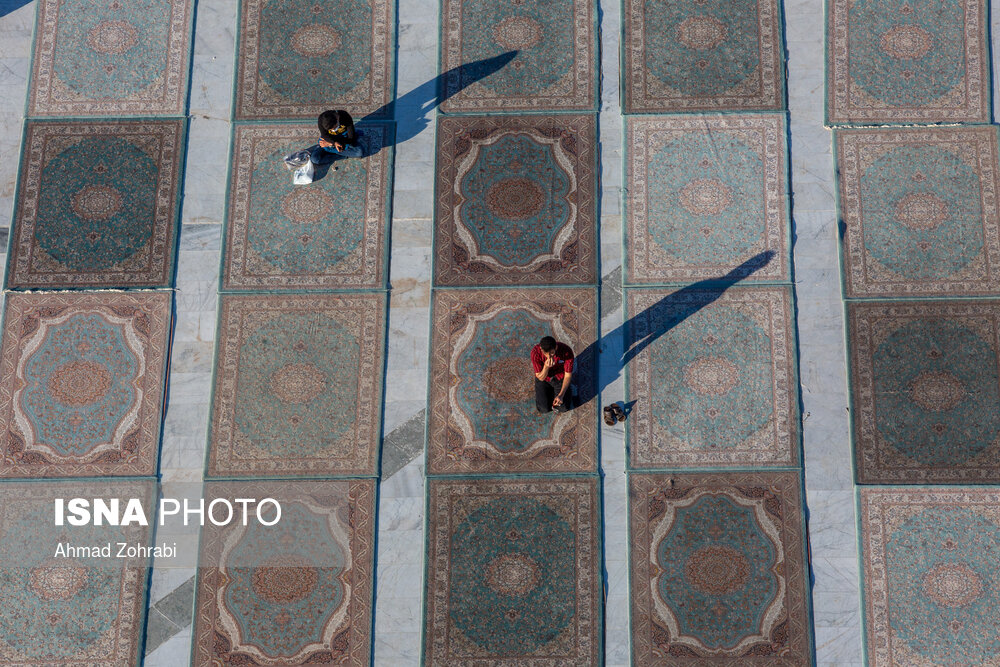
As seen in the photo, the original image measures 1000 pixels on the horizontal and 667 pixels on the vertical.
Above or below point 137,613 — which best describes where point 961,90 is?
above

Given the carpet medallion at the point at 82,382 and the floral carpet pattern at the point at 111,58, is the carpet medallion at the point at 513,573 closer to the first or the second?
the carpet medallion at the point at 82,382

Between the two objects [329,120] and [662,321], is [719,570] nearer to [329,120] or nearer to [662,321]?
[662,321]

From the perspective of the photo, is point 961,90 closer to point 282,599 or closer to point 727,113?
point 727,113

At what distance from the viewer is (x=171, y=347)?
819 cm

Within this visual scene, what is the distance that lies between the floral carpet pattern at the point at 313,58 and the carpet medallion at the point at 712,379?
161 inches

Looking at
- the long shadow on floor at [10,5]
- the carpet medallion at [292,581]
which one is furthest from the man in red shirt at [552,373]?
the long shadow on floor at [10,5]

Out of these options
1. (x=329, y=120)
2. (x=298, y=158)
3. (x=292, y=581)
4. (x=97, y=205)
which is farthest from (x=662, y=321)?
(x=97, y=205)

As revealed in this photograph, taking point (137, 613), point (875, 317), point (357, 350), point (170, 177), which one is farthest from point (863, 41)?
point (137, 613)

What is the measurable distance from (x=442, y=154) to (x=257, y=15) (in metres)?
2.91

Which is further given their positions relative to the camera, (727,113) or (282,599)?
(727,113)

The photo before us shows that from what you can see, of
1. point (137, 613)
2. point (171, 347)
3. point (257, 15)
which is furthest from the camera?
point (257, 15)

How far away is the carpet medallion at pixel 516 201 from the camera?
8242 millimetres

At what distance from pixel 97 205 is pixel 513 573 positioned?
20.8 feet

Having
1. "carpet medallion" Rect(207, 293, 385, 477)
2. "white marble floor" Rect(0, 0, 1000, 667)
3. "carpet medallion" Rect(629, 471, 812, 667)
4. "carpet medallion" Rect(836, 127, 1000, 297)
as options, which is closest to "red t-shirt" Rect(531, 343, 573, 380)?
"white marble floor" Rect(0, 0, 1000, 667)
